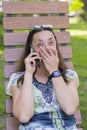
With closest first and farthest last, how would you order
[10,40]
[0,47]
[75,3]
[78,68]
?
[10,40] → [78,68] → [0,47] → [75,3]

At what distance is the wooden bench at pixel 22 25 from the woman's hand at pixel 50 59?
72 centimetres

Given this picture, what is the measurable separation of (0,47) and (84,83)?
137 inches

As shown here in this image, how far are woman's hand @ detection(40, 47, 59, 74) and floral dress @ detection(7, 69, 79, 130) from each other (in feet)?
0.62

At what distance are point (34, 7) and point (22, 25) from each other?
0.24 meters

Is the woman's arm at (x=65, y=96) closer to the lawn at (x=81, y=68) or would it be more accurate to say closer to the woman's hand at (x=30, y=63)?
the woman's hand at (x=30, y=63)

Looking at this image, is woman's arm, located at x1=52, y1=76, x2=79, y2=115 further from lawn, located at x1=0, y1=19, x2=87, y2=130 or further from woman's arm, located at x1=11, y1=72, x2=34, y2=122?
lawn, located at x1=0, y1=19, x2=87, y2=130

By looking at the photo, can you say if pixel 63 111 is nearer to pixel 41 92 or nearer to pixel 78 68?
pixel 41 92

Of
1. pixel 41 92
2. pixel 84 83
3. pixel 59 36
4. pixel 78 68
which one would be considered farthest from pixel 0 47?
pixel 41 92

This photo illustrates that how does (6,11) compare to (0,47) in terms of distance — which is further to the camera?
(0,47)

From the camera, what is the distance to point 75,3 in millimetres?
13852

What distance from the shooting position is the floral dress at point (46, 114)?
3.51 metres

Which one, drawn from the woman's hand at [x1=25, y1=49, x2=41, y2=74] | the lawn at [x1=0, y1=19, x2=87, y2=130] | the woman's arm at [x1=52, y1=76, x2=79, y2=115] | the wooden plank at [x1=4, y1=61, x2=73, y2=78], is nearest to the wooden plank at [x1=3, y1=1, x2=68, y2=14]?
the wooden plank at [x1=4, y1=61, x2=73, y2=78]

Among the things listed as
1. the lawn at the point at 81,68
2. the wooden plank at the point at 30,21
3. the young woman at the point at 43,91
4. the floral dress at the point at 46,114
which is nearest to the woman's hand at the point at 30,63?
the young woman at the point at 43,91

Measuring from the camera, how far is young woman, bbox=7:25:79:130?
11.3ft
